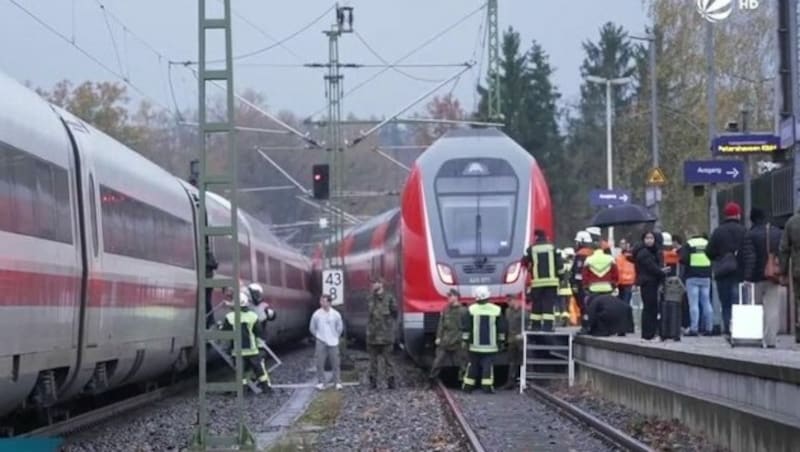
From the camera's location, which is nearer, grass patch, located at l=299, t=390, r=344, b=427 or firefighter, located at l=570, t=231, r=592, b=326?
grass patch, located at l=299, t=390, r=344, b=427

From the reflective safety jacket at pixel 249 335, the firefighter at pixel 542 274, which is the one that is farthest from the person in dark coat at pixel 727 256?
the reflective safety jacket at pixel 249 335

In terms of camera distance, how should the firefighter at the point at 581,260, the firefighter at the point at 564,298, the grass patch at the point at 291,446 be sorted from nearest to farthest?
the grass patch at the point at 291,446 < the firefighter at the point at 581,260 < the firefighter at the point at 564,298

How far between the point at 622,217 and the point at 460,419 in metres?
8.50

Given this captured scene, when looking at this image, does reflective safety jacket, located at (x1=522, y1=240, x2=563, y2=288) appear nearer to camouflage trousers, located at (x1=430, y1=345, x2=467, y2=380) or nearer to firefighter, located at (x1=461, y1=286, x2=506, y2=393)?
firefighter, located at (x1=461, y1=286, x2=506, y2=393)

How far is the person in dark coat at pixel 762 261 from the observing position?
57.3ft

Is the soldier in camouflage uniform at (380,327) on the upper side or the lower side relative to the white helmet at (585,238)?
lower

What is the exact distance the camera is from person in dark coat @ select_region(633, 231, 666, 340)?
2094cm

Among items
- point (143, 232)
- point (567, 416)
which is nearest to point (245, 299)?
point (143, 232)

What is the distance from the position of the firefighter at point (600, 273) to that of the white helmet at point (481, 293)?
6.06ft

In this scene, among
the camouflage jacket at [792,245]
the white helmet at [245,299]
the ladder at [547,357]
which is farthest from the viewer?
the white helmet at [245,299]

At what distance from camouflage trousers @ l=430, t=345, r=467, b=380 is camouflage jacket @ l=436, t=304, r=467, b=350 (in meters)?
0.21

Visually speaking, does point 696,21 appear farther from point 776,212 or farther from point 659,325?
point 659,325

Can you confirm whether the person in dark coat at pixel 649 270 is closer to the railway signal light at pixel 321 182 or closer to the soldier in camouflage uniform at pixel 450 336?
the soldier in camouflage uniform at pixel 450 336

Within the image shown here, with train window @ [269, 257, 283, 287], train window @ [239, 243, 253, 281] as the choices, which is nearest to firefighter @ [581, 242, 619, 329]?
train window @ [239, 243, 253, 281]
